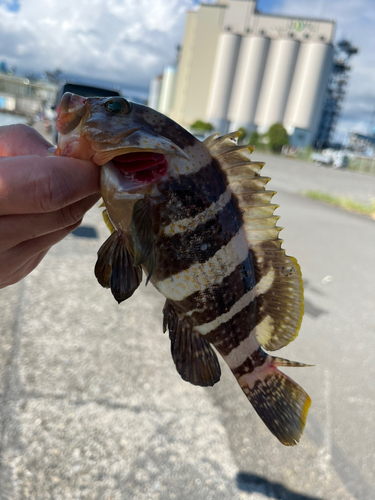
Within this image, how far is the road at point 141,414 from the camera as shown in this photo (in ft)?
7.70

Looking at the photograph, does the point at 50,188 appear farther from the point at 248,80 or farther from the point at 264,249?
the point at 248,80

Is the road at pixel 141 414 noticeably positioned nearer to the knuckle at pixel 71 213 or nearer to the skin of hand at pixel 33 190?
the skin of hand at pixel 33 190

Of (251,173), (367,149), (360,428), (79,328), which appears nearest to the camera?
(251,173)

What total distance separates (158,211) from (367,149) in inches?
3319

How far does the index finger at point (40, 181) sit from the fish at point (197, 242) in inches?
3.4

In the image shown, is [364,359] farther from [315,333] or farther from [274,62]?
[274,62]

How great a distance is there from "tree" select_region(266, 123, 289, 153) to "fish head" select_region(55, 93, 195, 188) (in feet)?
165

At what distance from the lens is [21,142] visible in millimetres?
1571

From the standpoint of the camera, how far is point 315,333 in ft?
14.4

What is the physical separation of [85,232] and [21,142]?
470 centimetres

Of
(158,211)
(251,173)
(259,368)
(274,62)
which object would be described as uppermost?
(274,62)

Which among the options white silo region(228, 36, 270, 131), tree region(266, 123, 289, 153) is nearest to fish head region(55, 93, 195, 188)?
tree region(266, 123, 289, 153)

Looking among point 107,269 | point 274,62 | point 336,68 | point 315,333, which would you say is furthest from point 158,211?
point 336,68

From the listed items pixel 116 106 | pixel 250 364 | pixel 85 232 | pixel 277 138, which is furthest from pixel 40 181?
pixel 277 138
